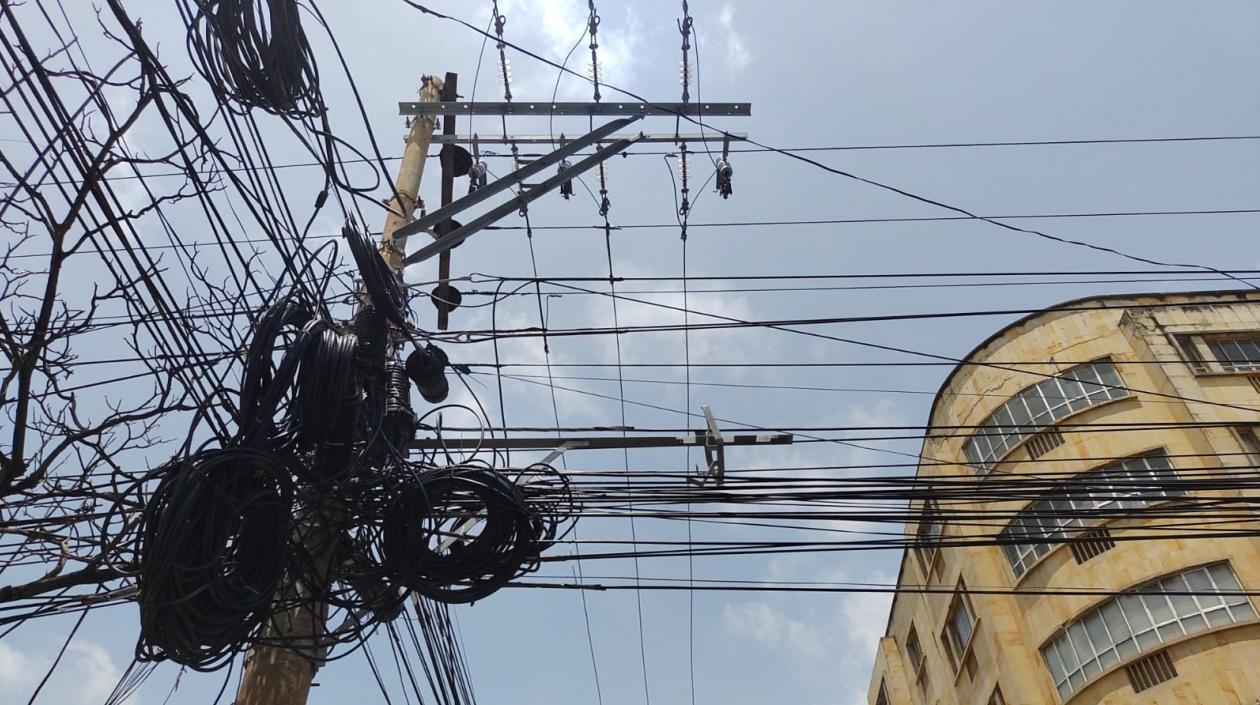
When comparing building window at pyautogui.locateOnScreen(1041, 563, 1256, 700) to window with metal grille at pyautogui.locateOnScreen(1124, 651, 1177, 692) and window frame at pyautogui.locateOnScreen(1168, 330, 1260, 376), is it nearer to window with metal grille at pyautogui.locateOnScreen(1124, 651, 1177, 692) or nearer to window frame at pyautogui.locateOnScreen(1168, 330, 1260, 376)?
window with metal grille at pyautogui.locateOnScreen(1124, 651, 1177, 692)

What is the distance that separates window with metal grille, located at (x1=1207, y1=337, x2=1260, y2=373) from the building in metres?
0.03

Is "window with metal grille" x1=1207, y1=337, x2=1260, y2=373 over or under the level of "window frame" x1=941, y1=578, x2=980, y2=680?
over

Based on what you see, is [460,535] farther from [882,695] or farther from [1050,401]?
[882,695]

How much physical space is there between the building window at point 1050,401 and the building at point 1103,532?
0.12 ft

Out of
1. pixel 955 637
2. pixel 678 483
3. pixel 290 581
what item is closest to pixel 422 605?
pixel 290 581

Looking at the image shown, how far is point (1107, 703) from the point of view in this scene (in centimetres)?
1505

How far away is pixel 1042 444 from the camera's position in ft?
59.6

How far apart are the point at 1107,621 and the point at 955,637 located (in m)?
5.51

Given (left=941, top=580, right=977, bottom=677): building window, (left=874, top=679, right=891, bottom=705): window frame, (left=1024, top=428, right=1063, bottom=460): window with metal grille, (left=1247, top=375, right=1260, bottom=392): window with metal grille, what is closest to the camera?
(left=1247, top=375, right=1260, bottom=392): window with metal grille

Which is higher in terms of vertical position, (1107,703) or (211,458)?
(1107,703)

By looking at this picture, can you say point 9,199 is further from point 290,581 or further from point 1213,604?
point 1213,604

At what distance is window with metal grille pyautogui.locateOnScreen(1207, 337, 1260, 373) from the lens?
18281mm

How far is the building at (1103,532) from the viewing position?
14.6m

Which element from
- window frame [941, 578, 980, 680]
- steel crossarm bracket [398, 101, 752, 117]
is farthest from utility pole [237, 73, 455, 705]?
window frame [941, 578, 980, 680]
